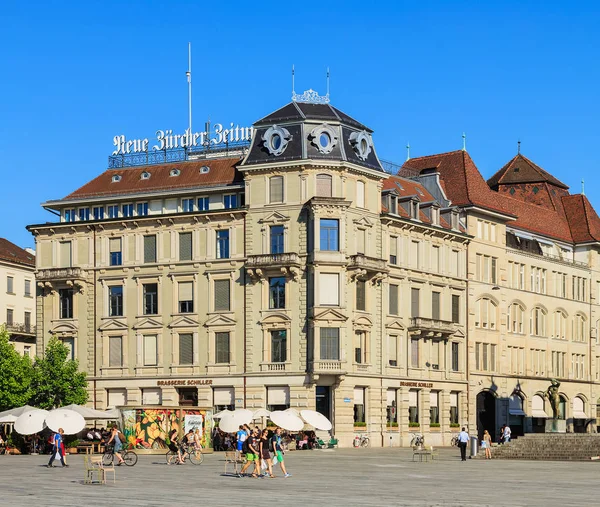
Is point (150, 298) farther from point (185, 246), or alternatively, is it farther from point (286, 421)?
point (286, 421)

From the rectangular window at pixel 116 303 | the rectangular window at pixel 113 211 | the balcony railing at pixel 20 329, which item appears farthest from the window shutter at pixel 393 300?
the balcony railing at pixel 20 329

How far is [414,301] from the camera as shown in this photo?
4018 inches

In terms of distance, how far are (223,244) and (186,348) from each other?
7.88 meters

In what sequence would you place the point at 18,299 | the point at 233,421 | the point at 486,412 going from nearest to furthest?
the point at 233,421 → the point at 486,412 → the point at 18,299

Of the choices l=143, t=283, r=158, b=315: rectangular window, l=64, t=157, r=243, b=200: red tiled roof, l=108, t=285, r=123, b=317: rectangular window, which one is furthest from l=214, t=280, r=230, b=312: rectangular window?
l=108, t=285, r=123, b=317: rectangular window

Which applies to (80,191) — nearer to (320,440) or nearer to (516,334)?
(320,440)

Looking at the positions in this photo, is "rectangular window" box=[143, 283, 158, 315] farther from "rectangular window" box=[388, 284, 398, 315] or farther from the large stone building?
"rectangular window" box=[388, 284, 398, 315]

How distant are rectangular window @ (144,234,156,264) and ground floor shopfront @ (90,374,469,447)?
8782 mm

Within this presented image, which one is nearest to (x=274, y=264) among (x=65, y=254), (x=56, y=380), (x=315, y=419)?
(x=56, y=380)

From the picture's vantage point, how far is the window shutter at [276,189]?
94.7m

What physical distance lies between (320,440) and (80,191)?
28003 millimetres

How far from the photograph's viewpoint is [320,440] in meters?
91.2

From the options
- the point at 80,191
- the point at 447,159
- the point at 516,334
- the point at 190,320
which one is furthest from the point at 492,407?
the point at 80,191

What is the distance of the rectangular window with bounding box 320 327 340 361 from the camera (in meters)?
92.8
